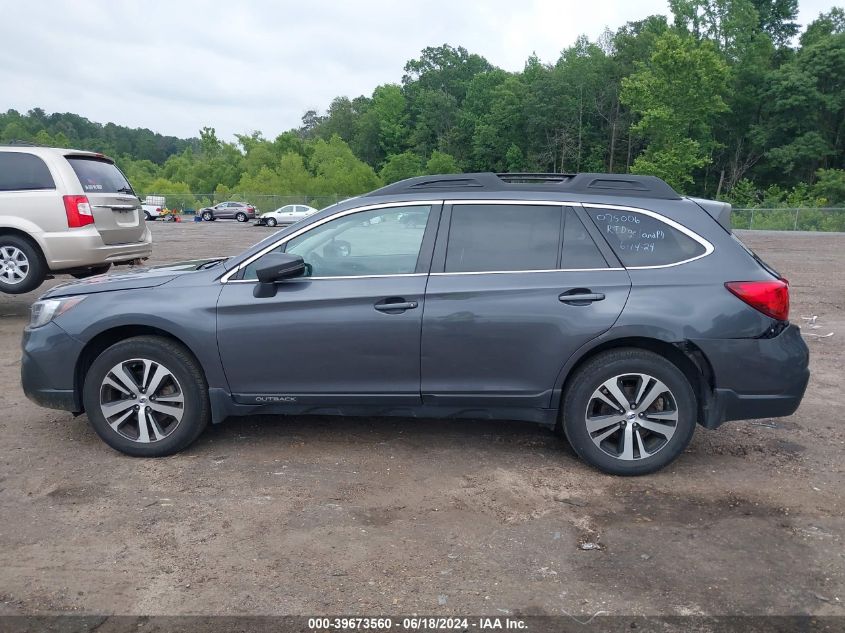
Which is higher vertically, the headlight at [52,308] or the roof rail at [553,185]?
the roof rail at [553,185]

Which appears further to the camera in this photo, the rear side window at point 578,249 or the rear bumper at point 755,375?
the rear side window at point 578,249

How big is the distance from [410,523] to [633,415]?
1.48 meters

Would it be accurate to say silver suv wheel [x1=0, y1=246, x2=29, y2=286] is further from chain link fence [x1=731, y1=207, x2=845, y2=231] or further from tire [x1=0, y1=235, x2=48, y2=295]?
chain link fence [x1=731, y1=207, x2=845, y2=231]

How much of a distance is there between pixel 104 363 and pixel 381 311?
1770mm

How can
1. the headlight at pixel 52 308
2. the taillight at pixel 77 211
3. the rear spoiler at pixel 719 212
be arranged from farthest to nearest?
the taillight at pixel 77 211
the headlight at pixel 52 308
the rear spoiler at pixel 719 212

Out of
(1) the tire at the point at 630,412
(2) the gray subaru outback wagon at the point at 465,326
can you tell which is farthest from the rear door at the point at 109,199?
(1) the tire at the point at 630,412

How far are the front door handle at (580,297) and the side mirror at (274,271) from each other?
5.23 feet

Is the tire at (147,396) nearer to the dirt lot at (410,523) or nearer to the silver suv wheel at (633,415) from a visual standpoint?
the dirt lot at (410,523)

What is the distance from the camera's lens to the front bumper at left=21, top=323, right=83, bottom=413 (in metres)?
4.37

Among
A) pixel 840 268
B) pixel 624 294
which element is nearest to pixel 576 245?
pixel 624 294

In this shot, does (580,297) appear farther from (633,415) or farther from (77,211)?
(77,211)

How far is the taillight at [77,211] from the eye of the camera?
8109mm

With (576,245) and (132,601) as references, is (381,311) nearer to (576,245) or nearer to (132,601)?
(576,245)

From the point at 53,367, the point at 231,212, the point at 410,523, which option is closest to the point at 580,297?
the point at 410,523
